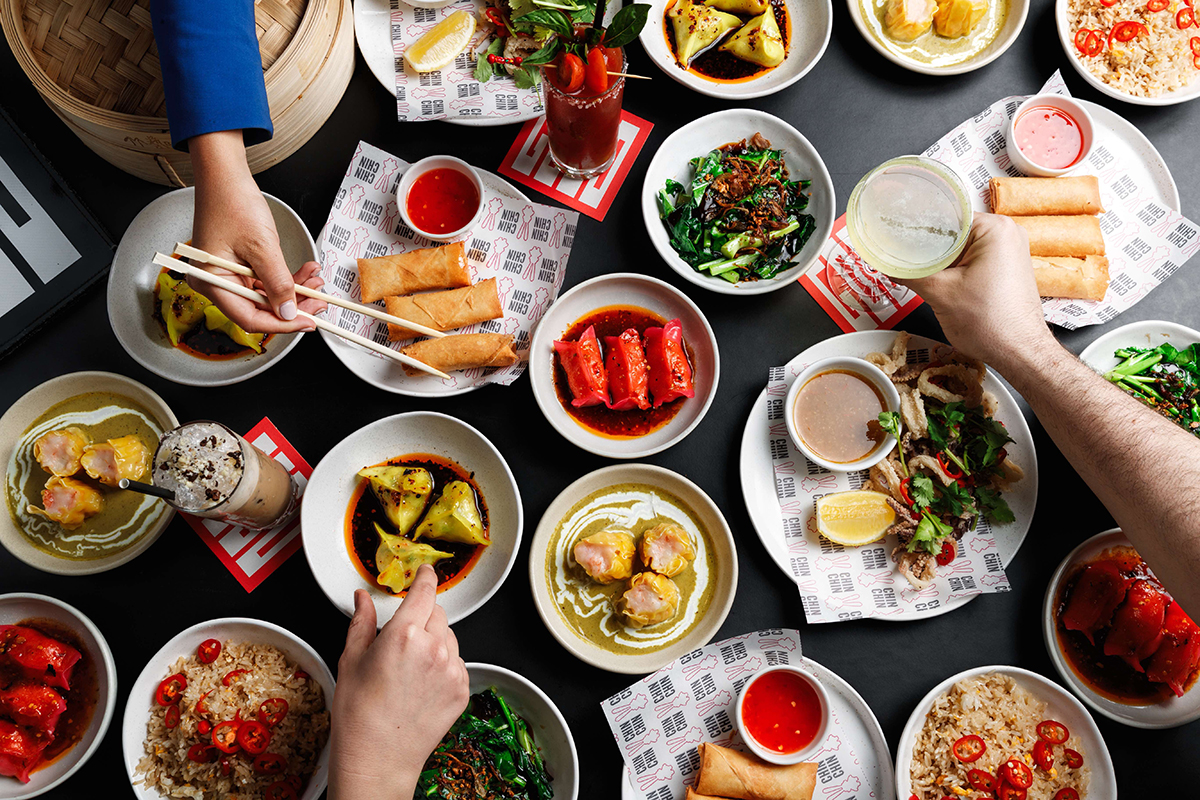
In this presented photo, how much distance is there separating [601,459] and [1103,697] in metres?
2.19

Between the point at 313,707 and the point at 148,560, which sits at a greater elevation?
the point at 148,560

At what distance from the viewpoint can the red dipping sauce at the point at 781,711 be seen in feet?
8.77

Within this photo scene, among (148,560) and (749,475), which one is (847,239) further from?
(148,560)

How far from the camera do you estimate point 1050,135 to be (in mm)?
3096

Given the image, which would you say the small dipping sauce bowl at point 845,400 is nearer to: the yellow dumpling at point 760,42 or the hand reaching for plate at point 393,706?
the yellow dumpling at point 760,42

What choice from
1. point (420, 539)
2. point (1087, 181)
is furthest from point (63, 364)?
point (1087, 181)

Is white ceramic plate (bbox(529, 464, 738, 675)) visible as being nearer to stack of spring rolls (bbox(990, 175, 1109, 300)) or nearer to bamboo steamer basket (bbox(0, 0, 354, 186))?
stack of spring rolls (bbox(990, 175, 1109, 300))

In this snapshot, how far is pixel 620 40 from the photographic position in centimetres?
251

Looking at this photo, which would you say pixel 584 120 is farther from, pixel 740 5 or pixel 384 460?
pixel 384 460

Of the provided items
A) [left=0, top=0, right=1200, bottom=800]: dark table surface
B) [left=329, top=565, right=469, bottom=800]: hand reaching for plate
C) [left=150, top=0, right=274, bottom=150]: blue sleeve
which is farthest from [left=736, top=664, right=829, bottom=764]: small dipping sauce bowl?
[left=150, top=0, right=274, bottom=150]: blue sleeve

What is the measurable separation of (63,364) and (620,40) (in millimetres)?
2669

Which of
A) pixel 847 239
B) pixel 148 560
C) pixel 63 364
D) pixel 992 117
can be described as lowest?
pixel 148 560

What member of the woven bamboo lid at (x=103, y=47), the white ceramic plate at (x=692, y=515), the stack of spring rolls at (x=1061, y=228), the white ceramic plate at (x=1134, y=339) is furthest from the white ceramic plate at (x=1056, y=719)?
the woven bamboo lid at (x=103, y=47)

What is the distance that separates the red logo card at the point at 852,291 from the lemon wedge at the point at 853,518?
741 mm
